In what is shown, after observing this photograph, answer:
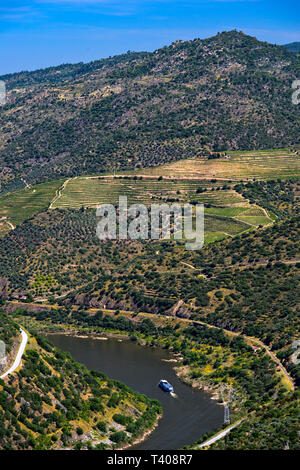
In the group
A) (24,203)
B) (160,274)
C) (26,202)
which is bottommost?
(160,274)

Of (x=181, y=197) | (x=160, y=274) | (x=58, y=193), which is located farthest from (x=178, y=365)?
(x=58, y=193)

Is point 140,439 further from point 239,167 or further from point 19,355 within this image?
point 239,167

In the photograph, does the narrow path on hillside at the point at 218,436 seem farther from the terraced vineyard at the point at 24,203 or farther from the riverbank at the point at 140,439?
the terraced vineyard at the point at 24,203

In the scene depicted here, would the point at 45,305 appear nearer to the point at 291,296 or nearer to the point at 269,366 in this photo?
the point at 291,296

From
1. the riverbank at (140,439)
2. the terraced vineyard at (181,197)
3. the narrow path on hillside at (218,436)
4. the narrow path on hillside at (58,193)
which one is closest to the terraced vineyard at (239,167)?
the terraced vineyard at (181,197)
